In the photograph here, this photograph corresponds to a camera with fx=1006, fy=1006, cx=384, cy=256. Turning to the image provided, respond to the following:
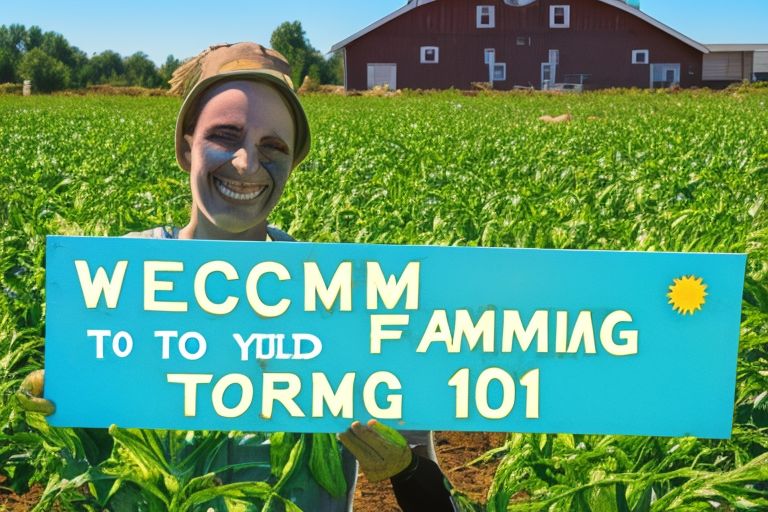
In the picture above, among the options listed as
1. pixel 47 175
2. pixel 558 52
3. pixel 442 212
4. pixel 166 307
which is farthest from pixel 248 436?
pixel 558 52

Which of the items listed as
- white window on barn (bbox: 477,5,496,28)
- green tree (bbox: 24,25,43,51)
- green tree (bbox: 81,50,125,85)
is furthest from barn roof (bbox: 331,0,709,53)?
green tree (bbox: 24,25,43,51)

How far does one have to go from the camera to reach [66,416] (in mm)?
1955

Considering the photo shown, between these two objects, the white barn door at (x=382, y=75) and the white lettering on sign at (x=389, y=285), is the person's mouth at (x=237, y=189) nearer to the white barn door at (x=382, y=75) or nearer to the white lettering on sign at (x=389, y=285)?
the white lettering on sign at (x=389, y=285)

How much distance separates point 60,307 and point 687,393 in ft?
4.04

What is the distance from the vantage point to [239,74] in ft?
7.94

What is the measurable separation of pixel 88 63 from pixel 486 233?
10374 centimetres

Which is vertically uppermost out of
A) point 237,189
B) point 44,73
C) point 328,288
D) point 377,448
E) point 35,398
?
point 44,73

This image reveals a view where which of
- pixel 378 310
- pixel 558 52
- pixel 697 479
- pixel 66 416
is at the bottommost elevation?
pixel 697 479

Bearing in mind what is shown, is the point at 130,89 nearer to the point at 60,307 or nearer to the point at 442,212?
the point at 442,212

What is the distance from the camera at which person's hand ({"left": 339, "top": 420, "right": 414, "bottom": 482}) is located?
6.44 ft

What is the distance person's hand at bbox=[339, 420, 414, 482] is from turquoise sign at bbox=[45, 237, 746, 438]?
0.03 meters

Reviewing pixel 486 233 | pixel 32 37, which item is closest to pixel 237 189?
pixel 486 233

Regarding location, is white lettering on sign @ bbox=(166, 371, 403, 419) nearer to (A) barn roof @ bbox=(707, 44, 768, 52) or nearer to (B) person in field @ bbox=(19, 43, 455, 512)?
(B) person in field @ bbox=(19, 43, 455, 512)

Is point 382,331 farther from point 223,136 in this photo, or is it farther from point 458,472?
point 458,472
